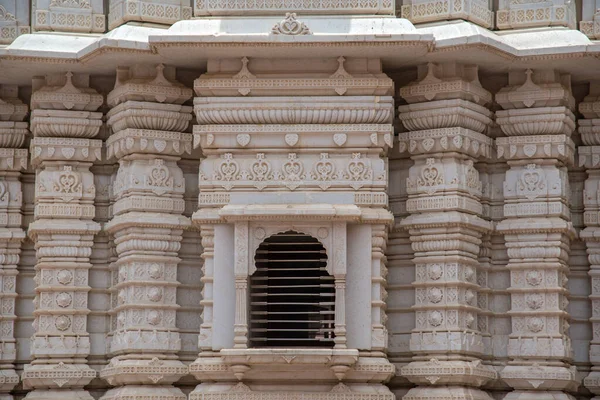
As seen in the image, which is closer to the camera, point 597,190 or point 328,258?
point 328,258

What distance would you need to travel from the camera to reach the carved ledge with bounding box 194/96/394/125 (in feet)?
57.8

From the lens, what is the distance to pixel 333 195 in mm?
17547

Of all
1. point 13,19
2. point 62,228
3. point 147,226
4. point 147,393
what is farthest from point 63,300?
→ point 13,19

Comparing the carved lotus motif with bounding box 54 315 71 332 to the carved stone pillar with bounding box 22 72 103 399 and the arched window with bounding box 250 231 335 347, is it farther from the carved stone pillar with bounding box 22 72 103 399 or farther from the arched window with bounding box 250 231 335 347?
the arched window with bounding box 250 231 335 347

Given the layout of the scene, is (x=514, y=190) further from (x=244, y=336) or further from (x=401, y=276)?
(x=244, y=336)

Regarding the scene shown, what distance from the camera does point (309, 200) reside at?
17.5 meters

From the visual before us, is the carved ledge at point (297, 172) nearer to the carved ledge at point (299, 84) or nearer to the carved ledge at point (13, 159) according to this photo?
the carved ledge at point (299, 84)

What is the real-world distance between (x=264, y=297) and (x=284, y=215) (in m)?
0.96

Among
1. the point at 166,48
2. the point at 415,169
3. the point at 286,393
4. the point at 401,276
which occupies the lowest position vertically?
the point at 286,393

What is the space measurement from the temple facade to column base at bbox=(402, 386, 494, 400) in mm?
26

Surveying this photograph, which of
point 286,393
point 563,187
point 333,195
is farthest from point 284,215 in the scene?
point 563,187

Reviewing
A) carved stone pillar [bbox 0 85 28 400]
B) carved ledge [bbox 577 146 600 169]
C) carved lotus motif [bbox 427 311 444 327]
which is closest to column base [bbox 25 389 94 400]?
carved stone pillar [bbox 0 85 28 400]

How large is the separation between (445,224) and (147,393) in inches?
Answer: 138

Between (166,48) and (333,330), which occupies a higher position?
(166,48)
